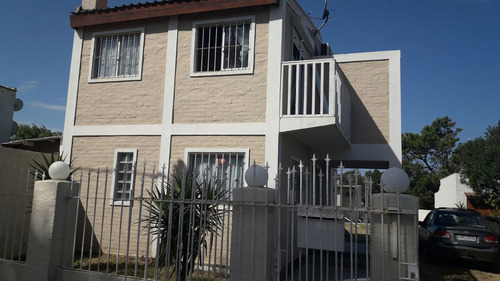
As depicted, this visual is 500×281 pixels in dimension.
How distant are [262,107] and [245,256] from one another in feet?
13.6

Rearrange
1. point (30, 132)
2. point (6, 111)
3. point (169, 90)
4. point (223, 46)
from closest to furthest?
point (223, 46) → point (169, 90) → point (6, 111) → point (30, 132)

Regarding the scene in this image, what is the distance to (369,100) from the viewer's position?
9.85 m

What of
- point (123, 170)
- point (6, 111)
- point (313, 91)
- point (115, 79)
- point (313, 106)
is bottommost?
point (123, 170)

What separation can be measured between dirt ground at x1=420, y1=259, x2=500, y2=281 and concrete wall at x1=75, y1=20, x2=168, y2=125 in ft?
23.1

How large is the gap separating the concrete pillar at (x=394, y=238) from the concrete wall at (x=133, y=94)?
6.07 meters

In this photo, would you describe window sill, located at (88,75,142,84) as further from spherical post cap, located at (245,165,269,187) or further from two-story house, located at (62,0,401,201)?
spherical post cap, located at (245,165,269,187)

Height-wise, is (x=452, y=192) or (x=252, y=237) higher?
(x=452, y=192)

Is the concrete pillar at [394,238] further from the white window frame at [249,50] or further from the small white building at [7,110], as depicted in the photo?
the small white building at [7,110]

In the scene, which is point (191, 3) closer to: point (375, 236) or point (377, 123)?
point (377, 123)

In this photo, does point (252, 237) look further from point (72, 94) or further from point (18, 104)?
point (18, 104)

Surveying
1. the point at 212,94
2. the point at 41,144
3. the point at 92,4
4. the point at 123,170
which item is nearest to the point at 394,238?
the point at 212,94

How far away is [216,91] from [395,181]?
17.2 feet

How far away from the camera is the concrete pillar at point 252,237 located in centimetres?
430

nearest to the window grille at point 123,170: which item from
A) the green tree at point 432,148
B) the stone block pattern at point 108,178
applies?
the stone block pattern at point 108,178
